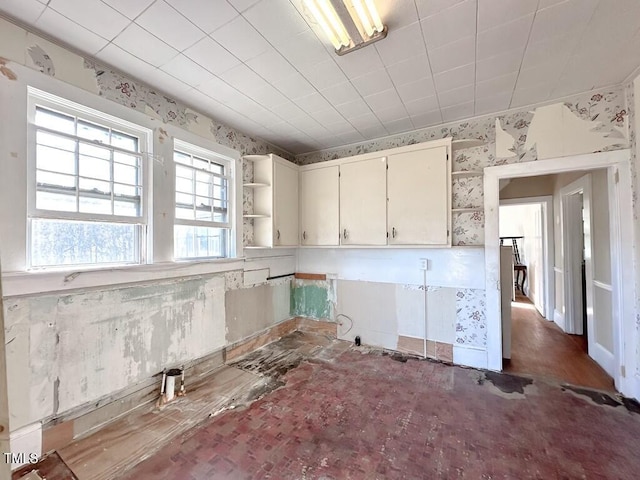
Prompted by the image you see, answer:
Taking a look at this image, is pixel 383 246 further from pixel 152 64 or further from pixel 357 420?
pixel 152 64

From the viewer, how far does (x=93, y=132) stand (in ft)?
6.92

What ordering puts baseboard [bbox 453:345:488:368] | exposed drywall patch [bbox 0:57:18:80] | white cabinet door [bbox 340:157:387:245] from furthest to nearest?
white cabinet door [bbox 340:157:387:245]
baseboard [bbox 453:345:488:368]
exposed drywall patch [bbox 0:57:18:80]

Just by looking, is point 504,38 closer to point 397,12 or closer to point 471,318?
point 397,12

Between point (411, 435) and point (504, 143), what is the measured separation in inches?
110

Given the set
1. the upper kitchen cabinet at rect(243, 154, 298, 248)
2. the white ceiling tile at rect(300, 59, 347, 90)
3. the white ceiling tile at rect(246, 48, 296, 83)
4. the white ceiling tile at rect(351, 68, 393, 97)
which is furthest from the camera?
the upper kitchen cabinet at rect(243, 154, 298, 248)

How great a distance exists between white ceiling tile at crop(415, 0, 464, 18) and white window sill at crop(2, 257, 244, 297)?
102 inches

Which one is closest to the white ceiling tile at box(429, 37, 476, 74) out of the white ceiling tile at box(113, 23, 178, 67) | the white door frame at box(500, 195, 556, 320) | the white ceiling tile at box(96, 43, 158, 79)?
the white ceiling tile at box(113, 23, 178, 67)

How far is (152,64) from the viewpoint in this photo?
2.05 m

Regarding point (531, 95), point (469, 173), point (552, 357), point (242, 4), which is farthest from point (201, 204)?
point (552, 357)

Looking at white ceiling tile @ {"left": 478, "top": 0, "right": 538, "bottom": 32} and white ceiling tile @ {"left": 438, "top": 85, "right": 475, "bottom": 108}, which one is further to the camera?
white ceiling tile @ {"left": 438, "top": 85, "right": 475, "bottom": 108}

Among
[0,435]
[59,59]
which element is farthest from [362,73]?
[0,435]

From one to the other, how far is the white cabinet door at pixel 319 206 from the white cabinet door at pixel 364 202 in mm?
98

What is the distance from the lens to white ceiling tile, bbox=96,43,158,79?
1913 millimetres

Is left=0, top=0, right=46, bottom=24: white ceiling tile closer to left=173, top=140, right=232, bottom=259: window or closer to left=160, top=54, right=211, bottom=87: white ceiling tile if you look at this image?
left=160, top=54, right=211, bottom=87: white ceiling tile
